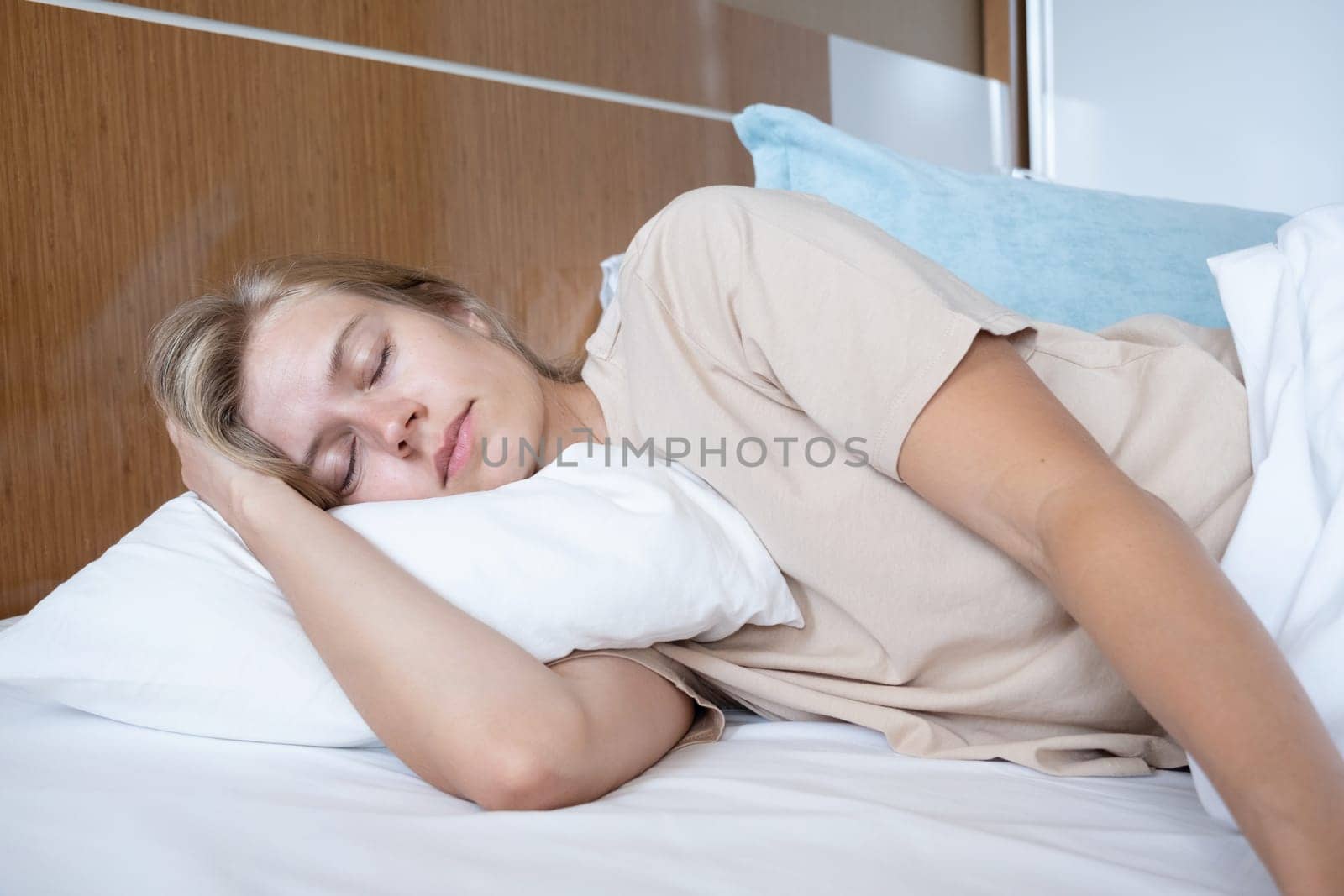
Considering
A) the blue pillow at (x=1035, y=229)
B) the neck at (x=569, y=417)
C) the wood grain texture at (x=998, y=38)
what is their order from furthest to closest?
the wood grain texture at (x=998, y=38), the blue pillow at (x=1035, y=229), the neck at (x=569, y=417)

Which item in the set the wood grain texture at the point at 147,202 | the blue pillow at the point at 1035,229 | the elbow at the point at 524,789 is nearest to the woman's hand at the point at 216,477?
the wood grain texture at the point at 147,202

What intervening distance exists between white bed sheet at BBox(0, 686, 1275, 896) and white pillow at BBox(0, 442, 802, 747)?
0.04m

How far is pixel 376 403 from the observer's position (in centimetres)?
102

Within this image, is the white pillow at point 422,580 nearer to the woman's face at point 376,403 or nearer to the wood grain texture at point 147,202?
the woman's face at point 376,403

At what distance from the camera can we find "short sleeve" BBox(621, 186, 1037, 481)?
80cm

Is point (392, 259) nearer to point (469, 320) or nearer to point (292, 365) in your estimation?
point (469, 320)

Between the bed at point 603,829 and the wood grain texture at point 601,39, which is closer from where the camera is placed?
the bed at point 603,829

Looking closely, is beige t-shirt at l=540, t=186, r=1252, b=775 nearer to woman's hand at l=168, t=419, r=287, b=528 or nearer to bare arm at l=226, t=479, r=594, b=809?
bare arm at l=226, t=479, r=594, b=809

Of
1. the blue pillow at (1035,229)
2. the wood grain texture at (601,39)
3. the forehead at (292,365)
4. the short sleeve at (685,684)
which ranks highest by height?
the wood grain texture at (601,39)

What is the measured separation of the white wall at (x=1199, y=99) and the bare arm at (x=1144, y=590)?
6.95 feet

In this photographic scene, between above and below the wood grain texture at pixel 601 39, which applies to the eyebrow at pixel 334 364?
below

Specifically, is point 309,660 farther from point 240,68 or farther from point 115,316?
point 240,68

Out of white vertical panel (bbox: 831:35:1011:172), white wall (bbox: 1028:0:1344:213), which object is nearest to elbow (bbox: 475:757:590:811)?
white vertical panel (bbox: 831:35:1011:172)

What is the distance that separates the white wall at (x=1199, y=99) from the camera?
245cm
